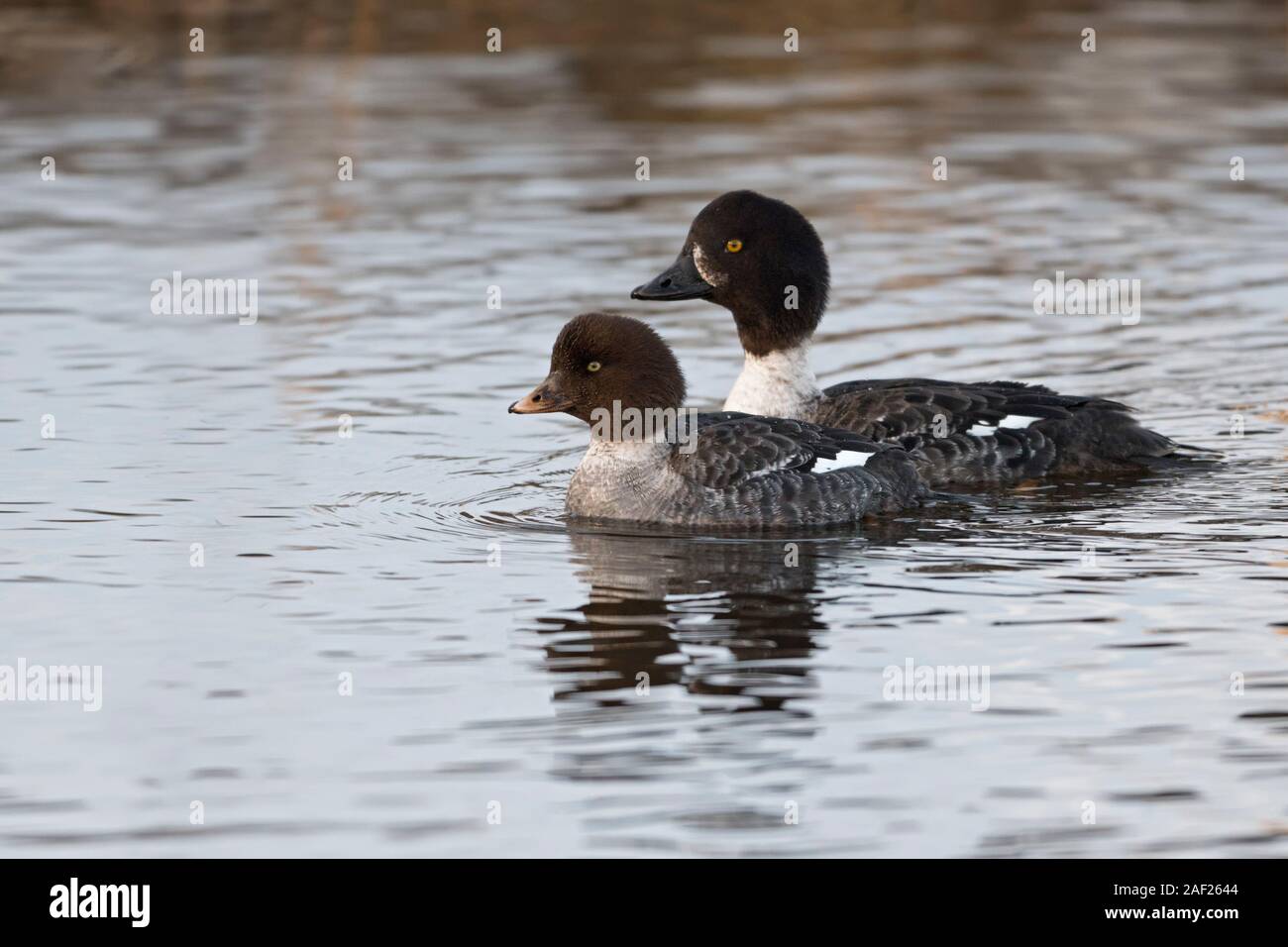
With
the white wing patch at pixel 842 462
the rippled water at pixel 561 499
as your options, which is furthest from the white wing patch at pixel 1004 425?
the white wing patch at pixel 842 462

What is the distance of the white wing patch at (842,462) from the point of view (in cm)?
1238

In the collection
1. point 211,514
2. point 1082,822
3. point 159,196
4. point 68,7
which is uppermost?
point 68,7

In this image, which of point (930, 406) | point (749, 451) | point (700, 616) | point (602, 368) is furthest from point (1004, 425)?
point (700, 616)

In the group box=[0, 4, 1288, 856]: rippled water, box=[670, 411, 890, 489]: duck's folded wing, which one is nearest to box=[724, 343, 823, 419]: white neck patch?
box=[670, 411, 890, 489]: duck's folded wing

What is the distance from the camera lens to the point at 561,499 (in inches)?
521

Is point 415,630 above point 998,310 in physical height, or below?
below

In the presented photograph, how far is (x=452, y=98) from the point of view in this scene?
2934 cm

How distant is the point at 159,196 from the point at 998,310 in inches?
379

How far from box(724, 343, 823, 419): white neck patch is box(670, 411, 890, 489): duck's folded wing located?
1246mm

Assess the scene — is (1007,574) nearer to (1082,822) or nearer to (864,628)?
(864,628)

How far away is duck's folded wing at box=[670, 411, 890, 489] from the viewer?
40.1 feet

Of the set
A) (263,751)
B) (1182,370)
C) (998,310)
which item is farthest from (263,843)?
(998,310)

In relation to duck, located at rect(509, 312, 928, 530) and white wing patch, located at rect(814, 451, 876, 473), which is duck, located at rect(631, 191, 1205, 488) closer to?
white wing patch, located at rect(814, 451, 876, 473)

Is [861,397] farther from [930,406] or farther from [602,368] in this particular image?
[602,368]
